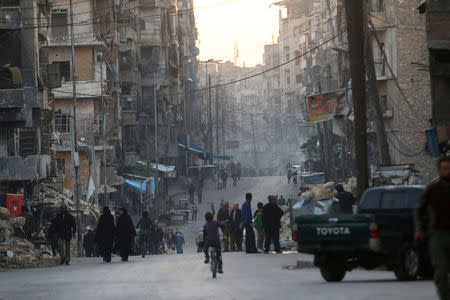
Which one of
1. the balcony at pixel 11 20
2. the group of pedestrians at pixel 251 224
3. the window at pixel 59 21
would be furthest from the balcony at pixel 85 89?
the group of pedestrians at pixel 251 224

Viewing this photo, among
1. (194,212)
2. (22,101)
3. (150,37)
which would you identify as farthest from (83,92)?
(22,101)

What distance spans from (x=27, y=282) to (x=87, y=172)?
159 feet

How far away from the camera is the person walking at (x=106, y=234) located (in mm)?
31203

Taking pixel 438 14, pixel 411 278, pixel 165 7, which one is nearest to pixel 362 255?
pixel 411 278

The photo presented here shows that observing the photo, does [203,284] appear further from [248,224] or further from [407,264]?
[248,224]

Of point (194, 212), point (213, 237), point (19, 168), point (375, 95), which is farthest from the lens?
point (194, 212)

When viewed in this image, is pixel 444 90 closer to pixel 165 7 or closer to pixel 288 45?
pixel 165 7

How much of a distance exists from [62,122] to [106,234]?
132 ft

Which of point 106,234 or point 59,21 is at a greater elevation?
point 59,21

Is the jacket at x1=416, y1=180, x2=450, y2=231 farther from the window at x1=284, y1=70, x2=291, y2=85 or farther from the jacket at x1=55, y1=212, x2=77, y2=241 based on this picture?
the window at x1=284, y1=70, x2=291, y2=85

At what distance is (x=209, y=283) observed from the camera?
62.7 feet

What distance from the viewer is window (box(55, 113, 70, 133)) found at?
230 ft

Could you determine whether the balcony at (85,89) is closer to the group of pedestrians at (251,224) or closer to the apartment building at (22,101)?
the apartment building at (22,101)

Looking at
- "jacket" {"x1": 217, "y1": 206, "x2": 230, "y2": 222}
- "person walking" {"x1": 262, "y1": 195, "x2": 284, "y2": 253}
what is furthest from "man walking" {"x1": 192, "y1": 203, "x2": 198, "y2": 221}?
"person walking" {"x1": 262, "y1": 195, "x2": 284, "y2": 253}
